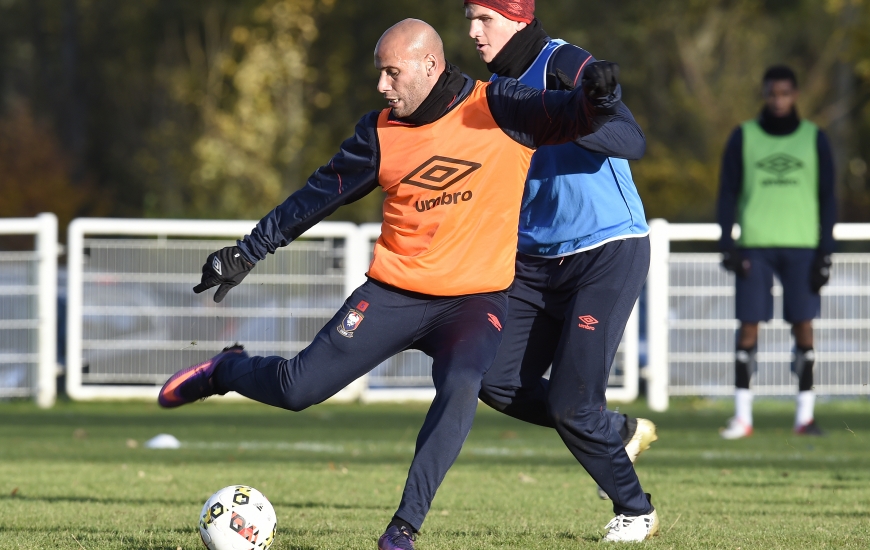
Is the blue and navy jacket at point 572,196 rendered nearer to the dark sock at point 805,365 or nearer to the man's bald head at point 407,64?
the man's bald head at point 407,64

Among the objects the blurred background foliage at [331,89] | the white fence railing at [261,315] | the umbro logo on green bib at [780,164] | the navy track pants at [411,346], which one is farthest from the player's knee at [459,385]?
the blurred background foliage at [331,89]

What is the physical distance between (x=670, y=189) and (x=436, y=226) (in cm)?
2592

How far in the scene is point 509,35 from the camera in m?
5.71

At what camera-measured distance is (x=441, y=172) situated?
205 inches

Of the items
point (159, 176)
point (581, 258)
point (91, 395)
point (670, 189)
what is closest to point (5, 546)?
point (581, 258)

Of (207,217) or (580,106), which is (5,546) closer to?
(580,106)

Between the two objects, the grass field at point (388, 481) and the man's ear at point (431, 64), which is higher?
the man's ear at point (431, 64)

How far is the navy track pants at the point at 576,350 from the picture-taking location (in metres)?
5.53

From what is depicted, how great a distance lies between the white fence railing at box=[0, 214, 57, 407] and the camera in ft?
42.8

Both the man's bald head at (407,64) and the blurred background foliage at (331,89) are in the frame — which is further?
the blurred background foliage at (331,89)

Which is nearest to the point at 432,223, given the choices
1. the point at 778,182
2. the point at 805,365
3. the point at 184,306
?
the point at 778,182

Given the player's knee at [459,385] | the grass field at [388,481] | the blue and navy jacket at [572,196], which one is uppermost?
the blue and navy jacket at [572,196]

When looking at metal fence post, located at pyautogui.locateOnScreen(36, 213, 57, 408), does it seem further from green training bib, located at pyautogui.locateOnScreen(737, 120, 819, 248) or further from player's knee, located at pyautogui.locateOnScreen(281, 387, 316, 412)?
player's knee, located at pyautogui.locateOnScreen(281, 387, 316, 412)

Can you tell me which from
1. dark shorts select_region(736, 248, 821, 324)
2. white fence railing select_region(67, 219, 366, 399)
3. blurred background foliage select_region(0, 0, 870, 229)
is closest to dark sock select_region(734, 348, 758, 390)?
dark shorts select_region(736, 248, 821, 324)
